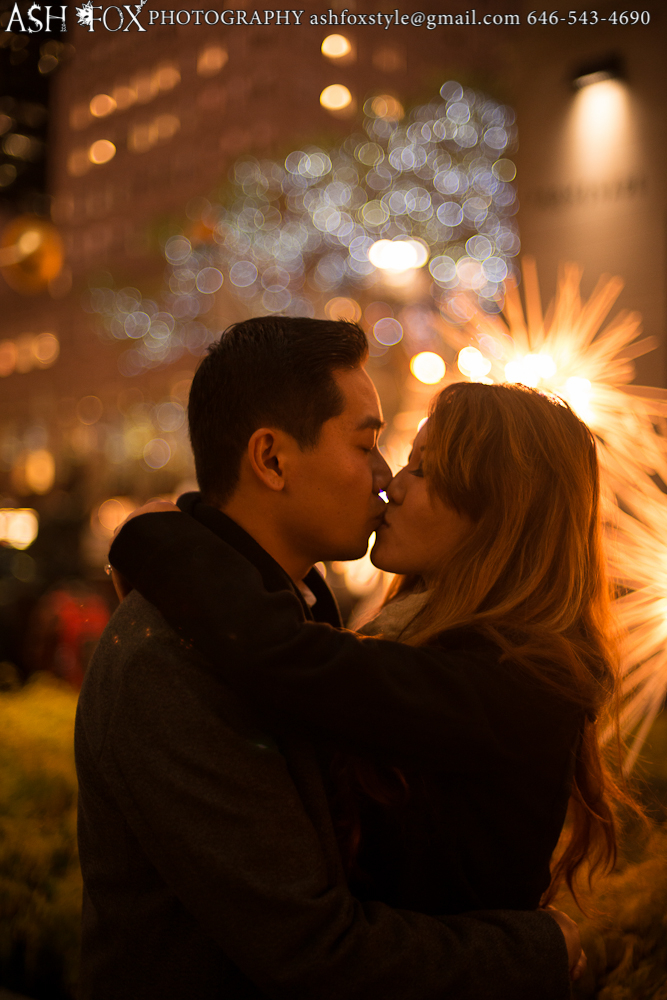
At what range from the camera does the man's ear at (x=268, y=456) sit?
191 centimetres

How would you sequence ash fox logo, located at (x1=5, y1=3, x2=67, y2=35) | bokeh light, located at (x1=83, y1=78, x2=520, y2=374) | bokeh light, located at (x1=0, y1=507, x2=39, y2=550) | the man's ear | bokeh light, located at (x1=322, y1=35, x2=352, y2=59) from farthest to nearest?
bokeh light, located at (x1=0, y1=507, x2=39, y2=550), bokeh light, located at (x1=83, y1=78, x2=520, y2=374), bokeh light, located at (x1=322, y1=35, x2=352, y2=59), ash fox logo, located at (x1=5, y1=3, x2=67, y2=35), the man's ear

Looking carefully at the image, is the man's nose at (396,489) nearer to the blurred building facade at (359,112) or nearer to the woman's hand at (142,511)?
Result: the woman's hand at (142,511)

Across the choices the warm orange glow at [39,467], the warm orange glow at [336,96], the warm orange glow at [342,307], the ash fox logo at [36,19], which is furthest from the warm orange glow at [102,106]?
the warm orange glow at [39,467]

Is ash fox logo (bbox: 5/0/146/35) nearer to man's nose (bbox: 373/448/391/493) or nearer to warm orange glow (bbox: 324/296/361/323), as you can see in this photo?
man's nose (bbox: 373/448/391/493)

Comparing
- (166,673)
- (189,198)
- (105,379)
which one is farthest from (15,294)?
(166,673)

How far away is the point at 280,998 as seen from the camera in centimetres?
140

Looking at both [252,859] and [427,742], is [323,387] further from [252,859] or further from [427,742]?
[252,859]

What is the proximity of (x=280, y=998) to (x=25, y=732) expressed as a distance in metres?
2.95

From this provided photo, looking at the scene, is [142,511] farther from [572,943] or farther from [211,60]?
[211,60]

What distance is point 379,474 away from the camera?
6.84ft

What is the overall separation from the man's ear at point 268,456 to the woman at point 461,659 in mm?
286

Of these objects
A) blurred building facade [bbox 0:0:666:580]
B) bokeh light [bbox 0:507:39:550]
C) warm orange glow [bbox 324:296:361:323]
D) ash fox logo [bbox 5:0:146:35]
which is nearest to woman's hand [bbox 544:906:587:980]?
ash fox logo [bbox 5:0:146:35]

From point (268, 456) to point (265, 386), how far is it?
188 millimetres

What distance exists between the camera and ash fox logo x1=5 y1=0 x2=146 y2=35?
157 inches
